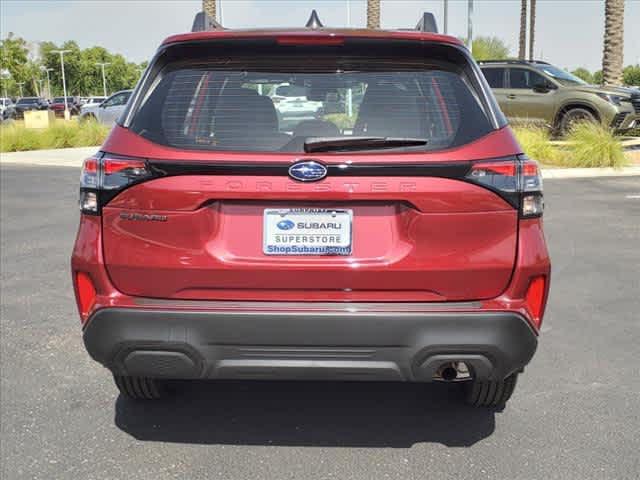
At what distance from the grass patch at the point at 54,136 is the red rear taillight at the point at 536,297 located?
74.3ft

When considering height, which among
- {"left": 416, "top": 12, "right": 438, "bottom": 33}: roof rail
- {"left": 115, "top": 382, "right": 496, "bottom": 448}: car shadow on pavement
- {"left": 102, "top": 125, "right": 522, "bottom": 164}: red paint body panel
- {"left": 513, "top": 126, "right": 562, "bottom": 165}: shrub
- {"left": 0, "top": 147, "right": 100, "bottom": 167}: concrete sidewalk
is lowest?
{"left": 0, "top": 147, "right": 100, "bottom": 167}: concrete sidewalk

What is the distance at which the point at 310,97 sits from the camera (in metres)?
2.96

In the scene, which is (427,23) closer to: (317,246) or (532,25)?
(317,246)

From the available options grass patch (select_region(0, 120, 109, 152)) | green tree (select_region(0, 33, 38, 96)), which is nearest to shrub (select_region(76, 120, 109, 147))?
grass patch (select_region(0, 120, 109, 152))

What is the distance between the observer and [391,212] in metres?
2.73

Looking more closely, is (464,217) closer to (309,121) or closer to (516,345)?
(516,345)

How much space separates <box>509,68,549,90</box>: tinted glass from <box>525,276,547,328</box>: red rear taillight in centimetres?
1617

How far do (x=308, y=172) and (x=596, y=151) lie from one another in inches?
513

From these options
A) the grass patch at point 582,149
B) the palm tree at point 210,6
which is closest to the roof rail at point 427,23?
the grass patch at point 582,149

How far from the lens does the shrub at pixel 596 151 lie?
565 inches

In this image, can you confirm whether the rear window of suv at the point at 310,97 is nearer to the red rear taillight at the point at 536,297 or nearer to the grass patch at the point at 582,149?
the red rear taillight at the point at 536,297

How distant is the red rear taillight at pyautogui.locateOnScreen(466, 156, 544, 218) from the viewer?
8.95ft

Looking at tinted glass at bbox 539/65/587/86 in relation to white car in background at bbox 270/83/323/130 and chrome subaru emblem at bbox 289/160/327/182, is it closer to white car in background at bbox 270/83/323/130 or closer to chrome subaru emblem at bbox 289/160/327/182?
white car in background at bbox 270/83/323/130

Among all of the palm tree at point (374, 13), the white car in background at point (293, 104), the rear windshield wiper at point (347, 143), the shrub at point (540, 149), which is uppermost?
the palm tree at point (374, 13)
